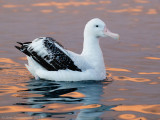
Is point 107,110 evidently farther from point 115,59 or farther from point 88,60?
point 115,59

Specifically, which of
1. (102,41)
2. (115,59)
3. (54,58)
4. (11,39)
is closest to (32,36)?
(11,39)

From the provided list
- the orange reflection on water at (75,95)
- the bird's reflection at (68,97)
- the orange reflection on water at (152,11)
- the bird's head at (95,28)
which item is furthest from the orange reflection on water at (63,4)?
the orange reflection on water at (75,95)

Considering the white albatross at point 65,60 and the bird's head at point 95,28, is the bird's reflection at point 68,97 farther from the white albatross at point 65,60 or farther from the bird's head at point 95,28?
the bird's head at point 95,28

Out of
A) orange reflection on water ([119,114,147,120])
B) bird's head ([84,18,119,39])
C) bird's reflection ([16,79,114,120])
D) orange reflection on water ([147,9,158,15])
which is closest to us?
orange reflection on water ([119,114,147,120])

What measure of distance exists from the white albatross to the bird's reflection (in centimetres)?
17

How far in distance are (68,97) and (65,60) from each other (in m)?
1.38

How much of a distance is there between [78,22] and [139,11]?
412cm

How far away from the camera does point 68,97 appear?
10.3 metres

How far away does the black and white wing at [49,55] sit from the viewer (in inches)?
453

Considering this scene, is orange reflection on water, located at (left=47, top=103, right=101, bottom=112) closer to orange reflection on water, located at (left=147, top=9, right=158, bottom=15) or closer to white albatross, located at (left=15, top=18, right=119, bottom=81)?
white albatross, located at (left=15, top=18, right=119, bottom=81)

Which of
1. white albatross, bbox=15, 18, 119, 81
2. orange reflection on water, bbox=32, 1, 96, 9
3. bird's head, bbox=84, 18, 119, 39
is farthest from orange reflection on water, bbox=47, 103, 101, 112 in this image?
orange reflection on water, bbox=32, 1, 96, 9

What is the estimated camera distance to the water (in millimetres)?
9336

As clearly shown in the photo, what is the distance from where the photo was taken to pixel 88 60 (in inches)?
463

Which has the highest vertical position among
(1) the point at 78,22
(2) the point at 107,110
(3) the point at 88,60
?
(1) the point at 78,22
